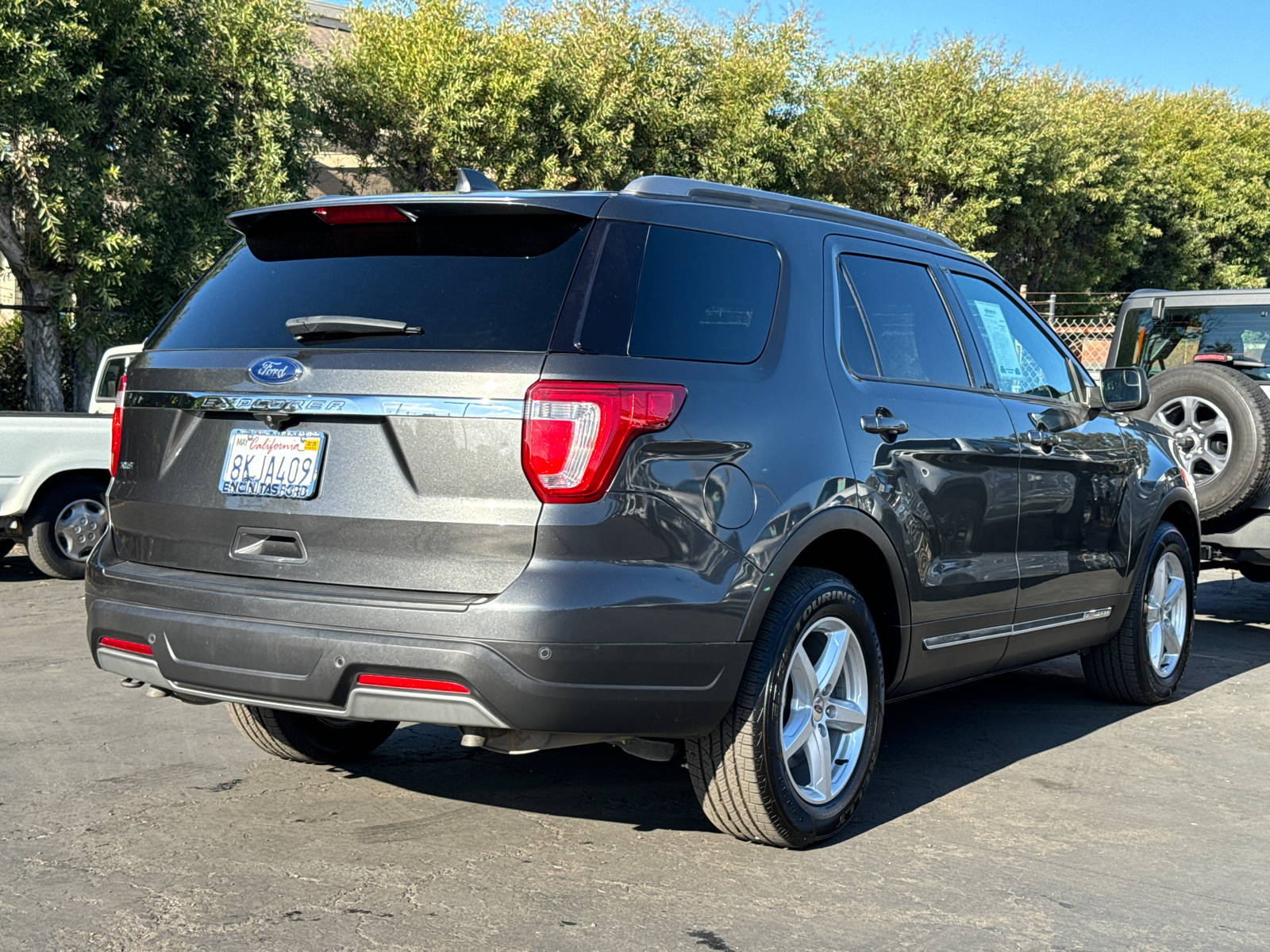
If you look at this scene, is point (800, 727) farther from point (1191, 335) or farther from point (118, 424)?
point (1191, 335)

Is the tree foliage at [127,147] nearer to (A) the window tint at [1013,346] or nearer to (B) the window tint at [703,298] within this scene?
(A) the window tint at [1013,346]

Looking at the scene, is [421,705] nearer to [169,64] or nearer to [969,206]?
[169,64]

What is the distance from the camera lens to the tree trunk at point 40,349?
666 inches

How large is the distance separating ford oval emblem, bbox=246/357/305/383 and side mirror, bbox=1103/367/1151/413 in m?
3.82

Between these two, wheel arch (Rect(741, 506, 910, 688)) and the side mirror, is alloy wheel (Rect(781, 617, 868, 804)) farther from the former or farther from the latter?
the side mirror

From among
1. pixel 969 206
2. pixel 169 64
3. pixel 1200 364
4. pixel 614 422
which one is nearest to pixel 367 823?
pixel 614 422

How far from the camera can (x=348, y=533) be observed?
3631 millimetres

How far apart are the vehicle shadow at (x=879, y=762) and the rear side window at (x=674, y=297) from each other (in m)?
1.59

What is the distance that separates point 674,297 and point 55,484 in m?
7.66

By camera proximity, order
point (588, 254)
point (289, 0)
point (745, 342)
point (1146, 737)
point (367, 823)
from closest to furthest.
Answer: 1. point (588, 254)
2. point (745, 342)
3. point (367, 823)
4. point (1146, 737)
5. point (289, 0)

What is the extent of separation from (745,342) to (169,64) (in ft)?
49.2

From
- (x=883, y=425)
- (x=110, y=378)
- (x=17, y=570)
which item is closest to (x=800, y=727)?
(x=883, y=425)

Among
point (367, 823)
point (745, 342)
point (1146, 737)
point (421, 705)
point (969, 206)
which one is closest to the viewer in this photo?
point (421, 705)

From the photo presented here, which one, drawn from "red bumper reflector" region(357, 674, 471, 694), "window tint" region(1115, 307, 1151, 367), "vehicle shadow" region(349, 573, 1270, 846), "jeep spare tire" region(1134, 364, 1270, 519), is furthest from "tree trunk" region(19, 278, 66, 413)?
"red bumper reflector" region(357, 674, 471, 694)
